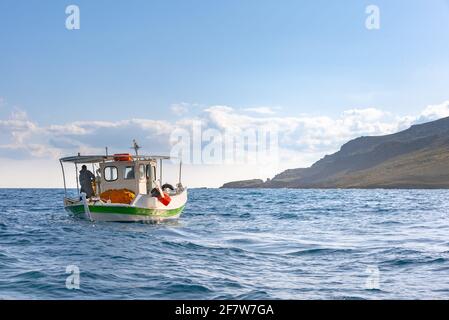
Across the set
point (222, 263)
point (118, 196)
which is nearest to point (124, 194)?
point (118, 196)

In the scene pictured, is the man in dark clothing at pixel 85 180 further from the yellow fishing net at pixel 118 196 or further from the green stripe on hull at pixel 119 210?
the green stripe on hull at pixel 119 210

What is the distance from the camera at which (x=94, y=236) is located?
26.5 m

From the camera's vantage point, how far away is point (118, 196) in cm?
3525

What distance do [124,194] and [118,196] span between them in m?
0.44

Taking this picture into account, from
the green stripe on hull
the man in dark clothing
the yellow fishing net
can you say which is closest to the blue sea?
the green stripe on hull

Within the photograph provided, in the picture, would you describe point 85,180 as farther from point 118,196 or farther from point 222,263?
point 222,263

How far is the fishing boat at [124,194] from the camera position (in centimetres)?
3297

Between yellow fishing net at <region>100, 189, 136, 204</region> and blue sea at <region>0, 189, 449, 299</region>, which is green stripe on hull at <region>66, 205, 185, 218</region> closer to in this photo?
yellow fishing net at <region>100, 189, 136, 204</region>

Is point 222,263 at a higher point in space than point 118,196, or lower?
lower

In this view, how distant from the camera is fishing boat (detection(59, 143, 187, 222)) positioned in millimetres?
32969
